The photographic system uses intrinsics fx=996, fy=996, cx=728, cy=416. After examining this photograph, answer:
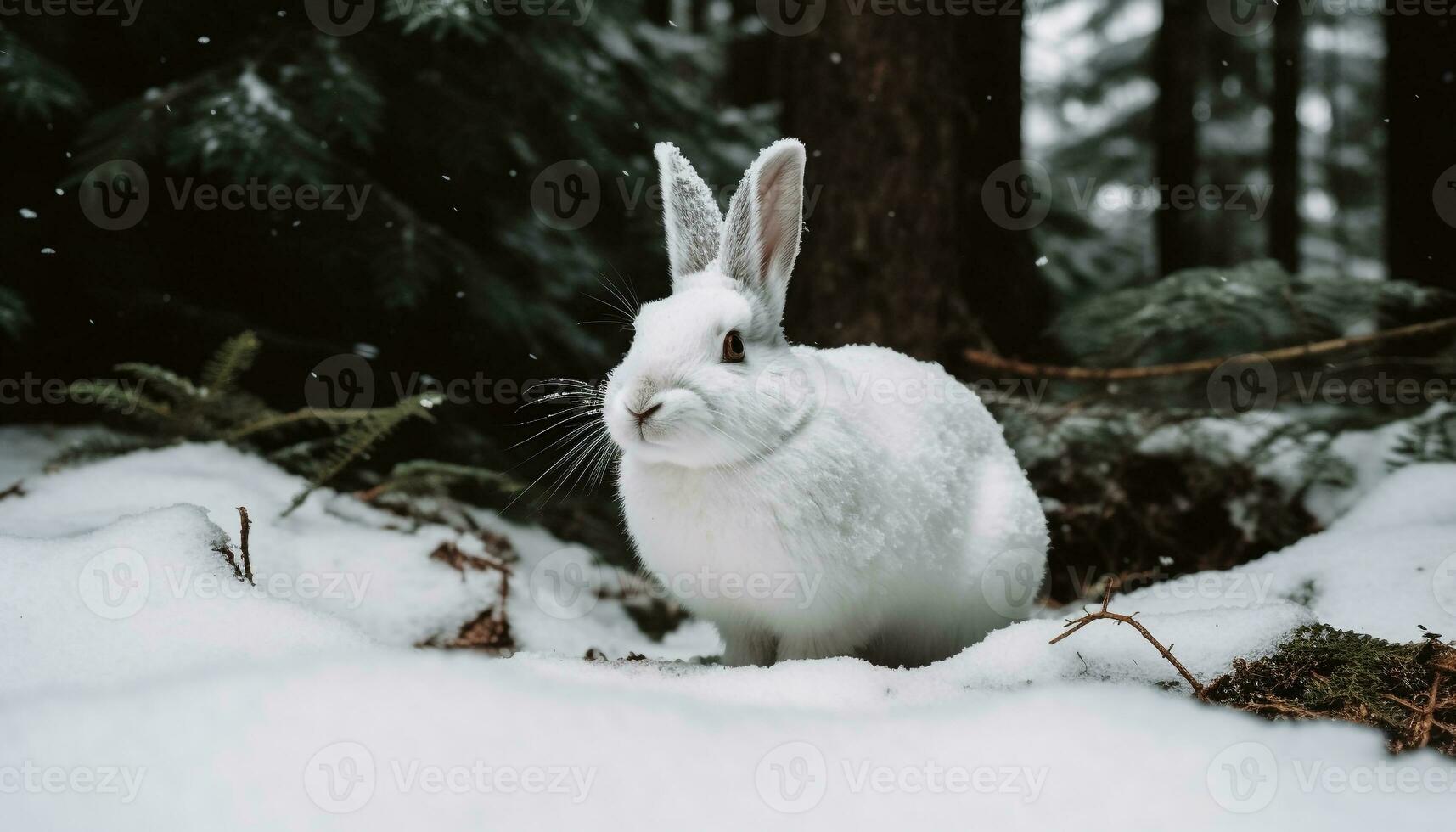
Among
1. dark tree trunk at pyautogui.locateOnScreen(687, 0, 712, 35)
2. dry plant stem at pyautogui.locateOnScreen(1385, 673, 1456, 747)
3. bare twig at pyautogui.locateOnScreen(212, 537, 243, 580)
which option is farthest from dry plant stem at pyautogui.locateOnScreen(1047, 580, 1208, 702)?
dark tree trunk at pyautogui.locateOnScreen(687, 0, 712, 35)

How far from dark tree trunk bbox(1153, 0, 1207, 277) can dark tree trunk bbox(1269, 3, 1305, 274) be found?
1749 millimetres

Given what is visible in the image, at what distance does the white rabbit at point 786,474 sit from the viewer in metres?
2.35

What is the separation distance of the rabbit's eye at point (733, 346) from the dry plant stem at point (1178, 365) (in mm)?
1818

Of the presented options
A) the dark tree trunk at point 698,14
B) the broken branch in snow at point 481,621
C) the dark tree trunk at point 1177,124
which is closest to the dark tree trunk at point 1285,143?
the dark tree trunk at point 1177,124

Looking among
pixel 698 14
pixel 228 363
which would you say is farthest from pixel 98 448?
pixel 698 14

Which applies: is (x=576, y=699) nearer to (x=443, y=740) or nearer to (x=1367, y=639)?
(x=443, y=740)

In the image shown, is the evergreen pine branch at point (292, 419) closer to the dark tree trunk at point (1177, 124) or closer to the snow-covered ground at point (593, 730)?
the snow-covered ground at point (593, 730)

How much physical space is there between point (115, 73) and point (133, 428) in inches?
57.3

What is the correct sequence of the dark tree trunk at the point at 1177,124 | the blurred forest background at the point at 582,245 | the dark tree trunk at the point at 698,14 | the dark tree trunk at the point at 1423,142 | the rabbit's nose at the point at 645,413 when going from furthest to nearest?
the dark tree trunk at the point at 698,14 → the dark tree trunk at the point at 1177,124 → the dark tree trunk at the point at 1423,142 → the blurred forest background at the point at 582,245 → the rabbit's nose at the point at 645,413

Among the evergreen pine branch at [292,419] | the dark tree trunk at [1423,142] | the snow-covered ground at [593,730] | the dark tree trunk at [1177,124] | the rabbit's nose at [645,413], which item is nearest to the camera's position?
the snow-covered ground at [593,730]

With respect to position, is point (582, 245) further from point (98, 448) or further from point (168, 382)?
point (98, 448)

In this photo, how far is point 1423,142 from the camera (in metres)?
4.50

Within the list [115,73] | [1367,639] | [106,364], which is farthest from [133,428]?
[1367,639]

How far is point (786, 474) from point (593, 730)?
0.83 metres
